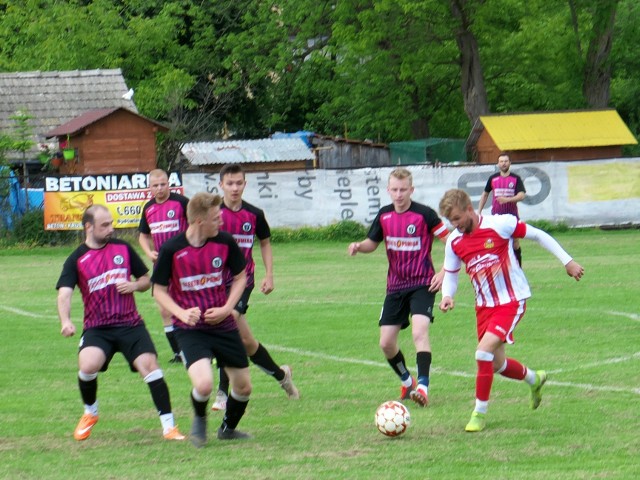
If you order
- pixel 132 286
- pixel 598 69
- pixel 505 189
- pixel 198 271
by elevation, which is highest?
pixel 598 69

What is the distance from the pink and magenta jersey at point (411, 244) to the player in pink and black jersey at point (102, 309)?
2341 mm

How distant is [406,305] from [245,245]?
4.86ft

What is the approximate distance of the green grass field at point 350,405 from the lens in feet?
23.1

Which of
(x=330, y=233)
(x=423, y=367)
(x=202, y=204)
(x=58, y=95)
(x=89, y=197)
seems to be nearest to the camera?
(x=202, y=204)

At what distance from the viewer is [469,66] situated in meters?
37.8

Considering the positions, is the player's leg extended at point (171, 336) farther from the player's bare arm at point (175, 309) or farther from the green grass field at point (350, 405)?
the player's bare arm at point (175, 309)

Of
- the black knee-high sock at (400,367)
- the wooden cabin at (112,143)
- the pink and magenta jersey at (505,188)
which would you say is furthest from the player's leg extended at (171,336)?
the wooden cabin at (112,143)

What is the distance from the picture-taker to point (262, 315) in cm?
1579

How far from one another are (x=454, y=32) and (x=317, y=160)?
724 cm

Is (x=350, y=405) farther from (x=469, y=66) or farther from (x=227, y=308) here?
(x=469, y=66)

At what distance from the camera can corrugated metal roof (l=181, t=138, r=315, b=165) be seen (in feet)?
134

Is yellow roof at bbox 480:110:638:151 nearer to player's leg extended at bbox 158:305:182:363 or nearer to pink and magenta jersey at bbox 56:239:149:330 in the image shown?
player's leg extended at bbox 158:305:182:363

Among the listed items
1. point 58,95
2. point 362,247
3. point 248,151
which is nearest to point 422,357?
point 362,247

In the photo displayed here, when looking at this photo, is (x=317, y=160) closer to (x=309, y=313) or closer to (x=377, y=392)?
(x=309, y=313)
